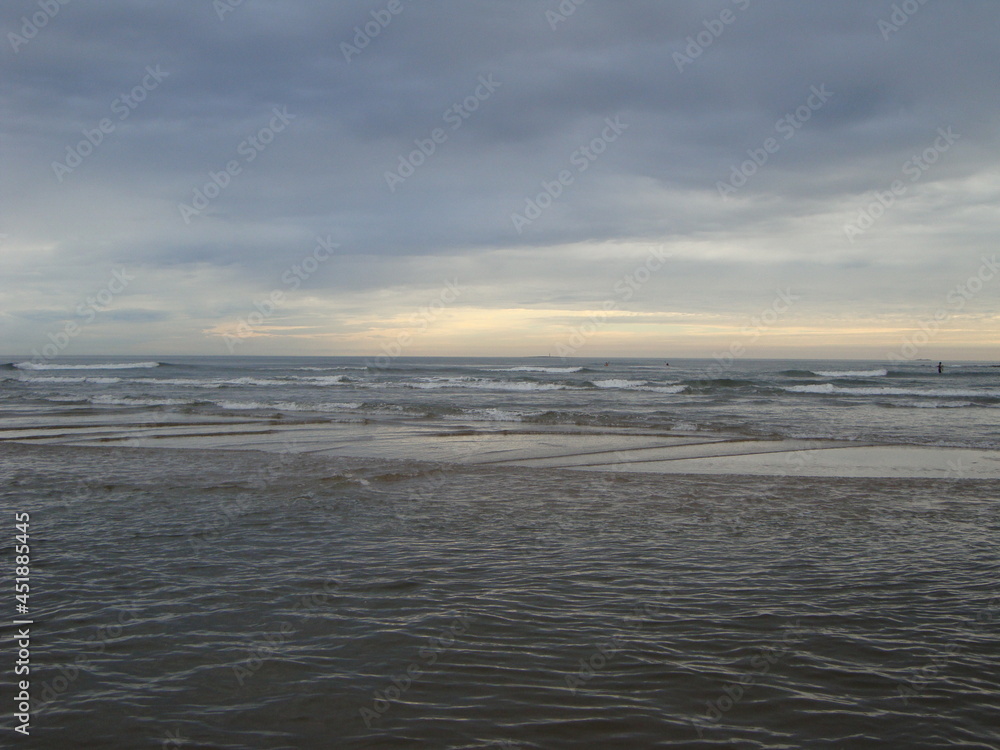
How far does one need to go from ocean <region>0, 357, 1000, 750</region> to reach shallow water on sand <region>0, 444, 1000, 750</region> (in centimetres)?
2

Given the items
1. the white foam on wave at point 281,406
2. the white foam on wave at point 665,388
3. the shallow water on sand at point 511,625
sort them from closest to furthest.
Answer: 1. the shallow water on sand at point 511,625
2. the white foam on wave at point 281,406
3. the white foam on wave at point 665,388

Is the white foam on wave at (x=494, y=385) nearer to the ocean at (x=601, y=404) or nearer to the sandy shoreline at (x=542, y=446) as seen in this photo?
the ocean at (x=601, y=404)

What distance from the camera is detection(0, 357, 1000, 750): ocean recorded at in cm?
378

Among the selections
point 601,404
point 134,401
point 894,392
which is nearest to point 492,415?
point 601,404

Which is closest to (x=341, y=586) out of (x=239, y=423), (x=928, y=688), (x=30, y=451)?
(x=928, y=688)

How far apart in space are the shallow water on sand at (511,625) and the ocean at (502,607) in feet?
0.07

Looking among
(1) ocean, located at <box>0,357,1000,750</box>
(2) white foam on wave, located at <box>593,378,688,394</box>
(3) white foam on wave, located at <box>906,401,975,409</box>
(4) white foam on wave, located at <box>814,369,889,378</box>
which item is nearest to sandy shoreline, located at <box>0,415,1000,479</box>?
(1) ocean, located at <box>0,357,1000,750</box>

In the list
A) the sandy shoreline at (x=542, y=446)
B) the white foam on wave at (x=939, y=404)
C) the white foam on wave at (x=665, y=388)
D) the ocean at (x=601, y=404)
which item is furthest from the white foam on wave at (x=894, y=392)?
the sandy shoreline at (x=542, y=446)

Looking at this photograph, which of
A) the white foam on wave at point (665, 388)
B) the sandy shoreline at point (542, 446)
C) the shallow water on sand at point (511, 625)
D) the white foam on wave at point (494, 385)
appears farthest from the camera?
the white foam on wave at point (494, 385)

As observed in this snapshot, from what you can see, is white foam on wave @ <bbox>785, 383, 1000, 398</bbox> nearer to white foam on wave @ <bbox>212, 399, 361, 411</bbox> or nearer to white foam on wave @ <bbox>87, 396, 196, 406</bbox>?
white foam on wave @ <bbox>212, 399, 361, 411</bbox>

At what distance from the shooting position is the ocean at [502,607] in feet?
12.4

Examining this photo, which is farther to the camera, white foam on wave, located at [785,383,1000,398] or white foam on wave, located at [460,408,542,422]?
white foam on wave, located at [785,383,1000,398]

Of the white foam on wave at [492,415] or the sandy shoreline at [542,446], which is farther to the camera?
the white foam on wave at [492,415]

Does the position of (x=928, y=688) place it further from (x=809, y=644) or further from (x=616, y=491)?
(x=616, y=491)
